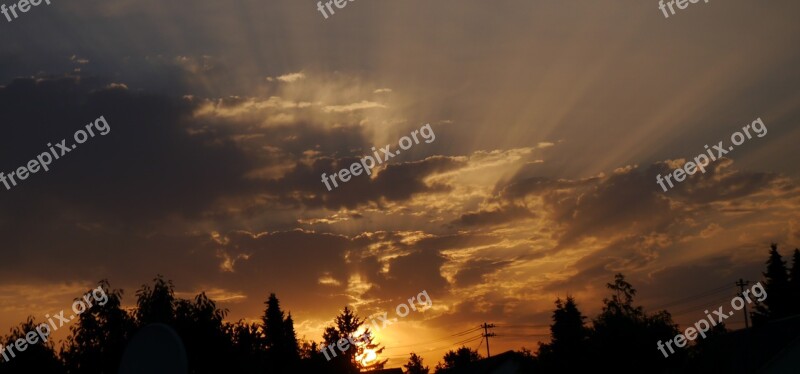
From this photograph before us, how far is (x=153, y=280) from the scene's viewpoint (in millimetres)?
38594

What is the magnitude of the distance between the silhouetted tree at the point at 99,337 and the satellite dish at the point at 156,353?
73.6 feet

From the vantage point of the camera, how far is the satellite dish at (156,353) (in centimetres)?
1428

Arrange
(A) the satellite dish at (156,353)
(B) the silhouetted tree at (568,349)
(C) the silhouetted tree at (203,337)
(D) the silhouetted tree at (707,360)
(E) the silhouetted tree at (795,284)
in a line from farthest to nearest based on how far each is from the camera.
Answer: (E) the silhouetted tree at (795,284) → (B) the silhouetted tree at (568,349) → (D) the silhouetted tree at (707,360) → (C) the silhouetted tree at (203,337) → (A) the satellite dish at (156,353)

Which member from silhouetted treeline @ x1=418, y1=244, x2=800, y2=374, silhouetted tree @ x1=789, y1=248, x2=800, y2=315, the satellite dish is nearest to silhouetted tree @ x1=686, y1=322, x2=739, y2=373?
silhouetted treeline @ x1=418, y1=244, x2=800, y2=374

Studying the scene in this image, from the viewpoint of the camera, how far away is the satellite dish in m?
14.3

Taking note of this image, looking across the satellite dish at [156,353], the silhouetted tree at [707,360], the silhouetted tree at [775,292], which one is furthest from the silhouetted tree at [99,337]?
the silhouetted tree at [775,292]

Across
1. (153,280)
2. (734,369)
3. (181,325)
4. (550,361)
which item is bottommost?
(734,369)

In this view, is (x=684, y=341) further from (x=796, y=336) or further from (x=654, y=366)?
(x=796, y=336)

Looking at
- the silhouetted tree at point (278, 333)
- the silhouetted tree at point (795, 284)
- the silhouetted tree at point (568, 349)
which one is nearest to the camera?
the silhouetted tree at point (568, 349)

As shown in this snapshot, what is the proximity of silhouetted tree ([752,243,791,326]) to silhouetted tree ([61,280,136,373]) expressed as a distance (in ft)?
317

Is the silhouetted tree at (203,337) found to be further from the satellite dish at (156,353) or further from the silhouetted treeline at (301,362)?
the satellite dish at (156,353)

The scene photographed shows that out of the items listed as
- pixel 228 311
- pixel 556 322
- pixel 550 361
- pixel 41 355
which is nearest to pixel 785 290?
pixel 556 322

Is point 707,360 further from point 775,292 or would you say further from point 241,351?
point 775,292

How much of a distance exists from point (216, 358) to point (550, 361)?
82.3ft
